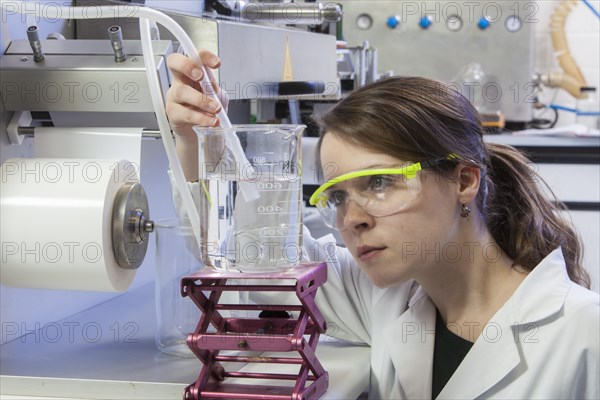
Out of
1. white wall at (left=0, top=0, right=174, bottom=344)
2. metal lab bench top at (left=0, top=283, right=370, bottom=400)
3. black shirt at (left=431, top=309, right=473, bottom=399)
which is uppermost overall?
white wall at (left=0, top=0, right=174, bottom=344)

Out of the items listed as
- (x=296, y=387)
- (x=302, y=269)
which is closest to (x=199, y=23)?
(x=302, y=269)

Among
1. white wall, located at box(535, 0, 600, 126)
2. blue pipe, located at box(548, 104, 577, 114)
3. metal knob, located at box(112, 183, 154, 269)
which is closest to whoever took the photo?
metal knob, located at box(112, 183, 154, 269)

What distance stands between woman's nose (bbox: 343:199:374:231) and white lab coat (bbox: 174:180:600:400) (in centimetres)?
25

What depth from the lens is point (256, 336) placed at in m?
1.00

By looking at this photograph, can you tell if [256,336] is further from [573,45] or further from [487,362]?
[573,45]

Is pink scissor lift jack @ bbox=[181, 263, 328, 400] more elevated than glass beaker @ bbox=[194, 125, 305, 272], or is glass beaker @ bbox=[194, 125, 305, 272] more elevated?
glass beaker @ bbox=[194, 125, 305, 272]

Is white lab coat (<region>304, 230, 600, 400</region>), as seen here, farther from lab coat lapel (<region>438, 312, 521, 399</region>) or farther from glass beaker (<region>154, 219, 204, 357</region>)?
glass beaker (<region>154, 219, 204, 357</region>)

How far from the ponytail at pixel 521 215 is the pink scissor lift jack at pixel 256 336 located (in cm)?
41

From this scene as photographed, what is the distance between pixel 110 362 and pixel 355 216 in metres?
0.40

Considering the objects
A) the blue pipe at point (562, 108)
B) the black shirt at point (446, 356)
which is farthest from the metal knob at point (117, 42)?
the blue pipe at point (562, 108)

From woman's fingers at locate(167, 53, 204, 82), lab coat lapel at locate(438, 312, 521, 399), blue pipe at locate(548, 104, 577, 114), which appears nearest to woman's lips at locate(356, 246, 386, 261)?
lab coat lapel at locate(438, 312, 521, 399)

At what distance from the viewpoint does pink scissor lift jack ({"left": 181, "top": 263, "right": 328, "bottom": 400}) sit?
1.00 metres

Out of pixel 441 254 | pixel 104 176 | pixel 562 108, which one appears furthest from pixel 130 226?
pixel 562 108

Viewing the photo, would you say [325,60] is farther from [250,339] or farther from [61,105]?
[250,339]
